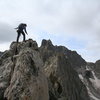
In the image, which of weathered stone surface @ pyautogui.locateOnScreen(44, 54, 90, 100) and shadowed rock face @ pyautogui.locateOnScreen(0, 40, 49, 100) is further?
weathered stone surface @ pyautogui.locateOnScreen(44, 54, 90, 100)

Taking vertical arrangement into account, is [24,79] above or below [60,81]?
below

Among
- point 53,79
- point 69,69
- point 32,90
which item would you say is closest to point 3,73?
point 32,90

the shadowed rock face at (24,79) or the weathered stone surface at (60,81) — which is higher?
the weathered stone surface at (60,81)

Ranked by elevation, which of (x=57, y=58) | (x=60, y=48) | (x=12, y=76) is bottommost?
(x=12, y=76)

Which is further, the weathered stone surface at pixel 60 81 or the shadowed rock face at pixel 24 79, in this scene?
the weathered stone surface at pixel 60 81

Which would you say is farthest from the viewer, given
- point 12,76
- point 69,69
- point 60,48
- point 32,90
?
point 60,48

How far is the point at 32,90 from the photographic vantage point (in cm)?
2836

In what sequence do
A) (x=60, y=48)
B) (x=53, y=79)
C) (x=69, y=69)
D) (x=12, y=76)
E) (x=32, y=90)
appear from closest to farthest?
(x=32, y=90) < (x=12, y=76) < (x=53, y=79) < (x=69, y=69) < (x=60, y=48)

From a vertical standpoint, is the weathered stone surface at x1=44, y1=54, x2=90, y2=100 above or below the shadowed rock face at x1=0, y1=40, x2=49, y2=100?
above

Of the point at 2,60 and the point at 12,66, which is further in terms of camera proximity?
the point at 2,60

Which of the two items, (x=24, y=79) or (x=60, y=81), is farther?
(x=60, y=81)

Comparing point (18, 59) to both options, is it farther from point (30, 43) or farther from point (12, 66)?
point (30, 43)

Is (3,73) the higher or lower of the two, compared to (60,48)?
lower

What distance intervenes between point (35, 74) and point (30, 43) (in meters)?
6.66
